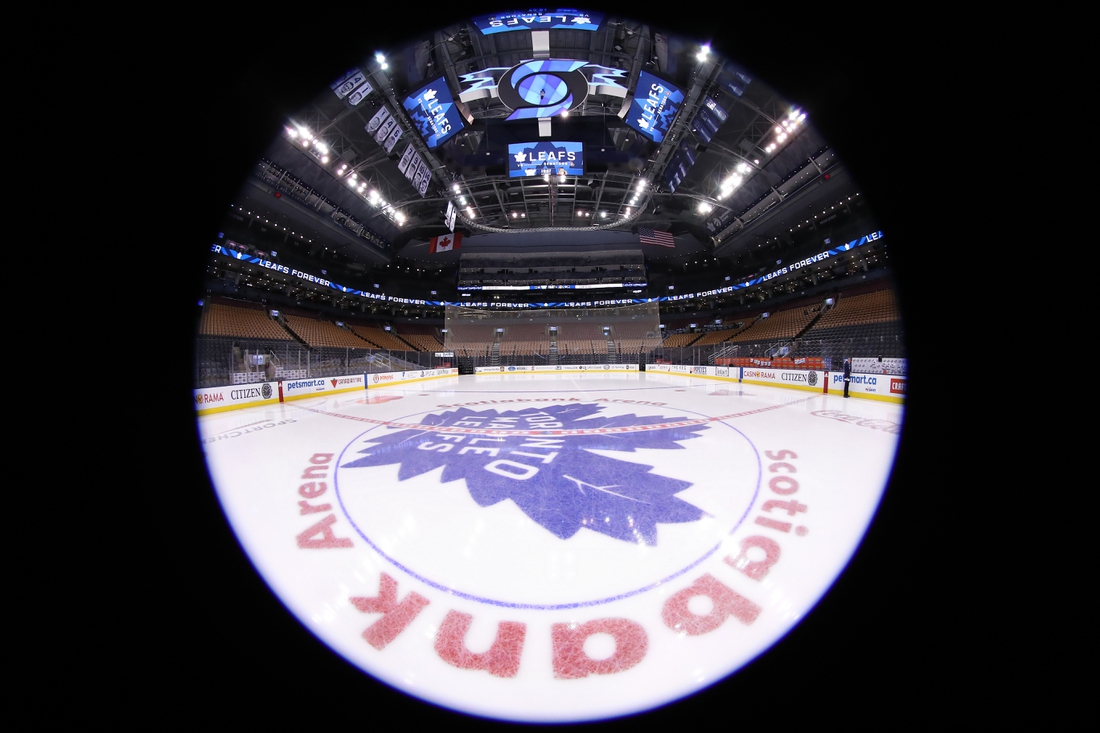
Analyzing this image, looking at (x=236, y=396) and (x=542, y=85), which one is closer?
(x=236, y=396)

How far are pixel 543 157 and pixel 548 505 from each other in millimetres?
12205

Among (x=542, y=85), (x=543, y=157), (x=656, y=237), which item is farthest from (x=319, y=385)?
(x=656, y=237)

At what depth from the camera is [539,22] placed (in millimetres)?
7668

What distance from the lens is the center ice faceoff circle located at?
154 centimetres

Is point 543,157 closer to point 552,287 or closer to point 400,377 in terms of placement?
point 400,377

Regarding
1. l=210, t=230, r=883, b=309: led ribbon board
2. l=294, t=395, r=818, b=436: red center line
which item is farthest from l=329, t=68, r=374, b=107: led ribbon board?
l=294, t=395, r=818, b=436: red center line

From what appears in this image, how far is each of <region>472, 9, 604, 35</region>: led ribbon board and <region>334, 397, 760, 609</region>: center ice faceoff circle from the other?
8305mm

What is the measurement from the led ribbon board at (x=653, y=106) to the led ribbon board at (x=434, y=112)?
523 cm

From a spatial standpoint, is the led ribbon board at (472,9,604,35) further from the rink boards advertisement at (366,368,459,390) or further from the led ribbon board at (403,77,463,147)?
the rink boards advertisement at (366,368,459,390)

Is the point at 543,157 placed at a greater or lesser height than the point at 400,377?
greater

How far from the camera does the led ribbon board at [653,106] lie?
30.4 ft

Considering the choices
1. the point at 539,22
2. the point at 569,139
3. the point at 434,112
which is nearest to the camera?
the point at 539,22

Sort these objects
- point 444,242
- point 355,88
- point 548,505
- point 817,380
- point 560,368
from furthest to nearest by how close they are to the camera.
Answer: point 560,368 < point 444,242 < point 817,380 < point 355,88 < point 548,505

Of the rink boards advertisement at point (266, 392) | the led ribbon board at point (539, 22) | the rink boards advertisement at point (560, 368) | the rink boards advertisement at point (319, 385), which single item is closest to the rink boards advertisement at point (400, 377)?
the rink boards advertisement at point (319, 385)
